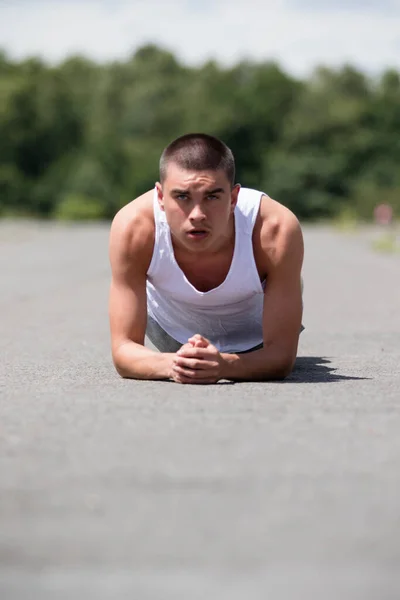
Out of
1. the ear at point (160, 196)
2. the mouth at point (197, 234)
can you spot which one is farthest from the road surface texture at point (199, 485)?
the ear at point (160, 196)

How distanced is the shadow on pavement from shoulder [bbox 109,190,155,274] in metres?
1.03

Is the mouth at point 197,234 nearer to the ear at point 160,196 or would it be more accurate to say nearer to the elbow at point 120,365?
the ear at point 160,196

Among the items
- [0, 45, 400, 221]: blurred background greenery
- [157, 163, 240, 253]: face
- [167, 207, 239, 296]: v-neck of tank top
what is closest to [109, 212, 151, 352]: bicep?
[167, 207, 239, 296]: v-neck of tank top

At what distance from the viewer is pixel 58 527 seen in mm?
3199

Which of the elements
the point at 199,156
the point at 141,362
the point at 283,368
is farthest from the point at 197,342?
the point at 199,156

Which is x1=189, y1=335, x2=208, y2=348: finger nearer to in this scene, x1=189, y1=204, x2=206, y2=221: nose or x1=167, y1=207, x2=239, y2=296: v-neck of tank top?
x1=167, y1=207, x2=239, y2=296: v-neck of tank top

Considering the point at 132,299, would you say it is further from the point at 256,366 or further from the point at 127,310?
→ the point at 256,366

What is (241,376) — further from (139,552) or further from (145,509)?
(139,552)

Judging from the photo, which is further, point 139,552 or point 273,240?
point 273,240

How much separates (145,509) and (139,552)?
1.28 feet

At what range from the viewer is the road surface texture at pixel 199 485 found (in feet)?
9.14

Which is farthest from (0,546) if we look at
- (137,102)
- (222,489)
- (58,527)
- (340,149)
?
(137,102)

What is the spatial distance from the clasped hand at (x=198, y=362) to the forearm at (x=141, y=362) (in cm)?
10

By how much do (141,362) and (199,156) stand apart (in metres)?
1.12
